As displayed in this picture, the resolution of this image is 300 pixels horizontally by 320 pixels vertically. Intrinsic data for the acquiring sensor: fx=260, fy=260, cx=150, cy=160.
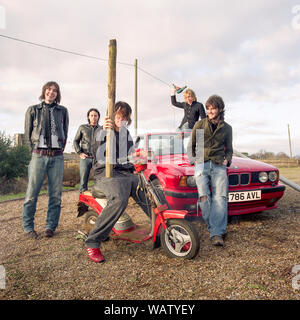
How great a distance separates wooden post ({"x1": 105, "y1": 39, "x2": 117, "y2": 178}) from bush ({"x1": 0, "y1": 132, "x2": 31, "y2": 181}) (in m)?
8.82

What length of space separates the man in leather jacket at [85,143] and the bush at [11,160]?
638 centimetres

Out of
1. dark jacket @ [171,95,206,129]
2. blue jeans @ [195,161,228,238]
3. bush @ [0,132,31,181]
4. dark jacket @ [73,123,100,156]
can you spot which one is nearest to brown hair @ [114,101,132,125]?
blue jeans @ [195,161,228,238]

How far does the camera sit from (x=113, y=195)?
301 centimetres

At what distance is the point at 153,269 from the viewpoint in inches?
109

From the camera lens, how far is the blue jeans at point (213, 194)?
3.46 m

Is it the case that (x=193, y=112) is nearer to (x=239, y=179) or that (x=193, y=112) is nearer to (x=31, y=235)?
(x=239, y=179)

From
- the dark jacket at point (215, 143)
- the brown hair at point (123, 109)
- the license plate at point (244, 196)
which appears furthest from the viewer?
the license plate at point (244, 196)

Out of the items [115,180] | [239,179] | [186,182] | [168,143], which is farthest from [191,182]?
[168,143]

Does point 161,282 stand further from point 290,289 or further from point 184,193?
point 184,193

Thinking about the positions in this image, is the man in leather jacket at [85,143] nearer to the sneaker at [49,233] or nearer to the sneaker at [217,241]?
the sneaker at [49,233]

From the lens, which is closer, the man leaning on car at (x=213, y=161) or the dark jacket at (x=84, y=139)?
the man leaning on car at (x=213, y=161)

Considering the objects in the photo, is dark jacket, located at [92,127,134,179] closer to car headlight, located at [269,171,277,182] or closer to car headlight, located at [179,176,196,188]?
car headlight, located at [179,176,196,188]

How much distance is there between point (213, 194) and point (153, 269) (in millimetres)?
1399

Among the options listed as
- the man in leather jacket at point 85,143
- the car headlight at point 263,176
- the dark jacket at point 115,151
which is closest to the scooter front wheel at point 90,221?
the dark jacket at point 115,151
